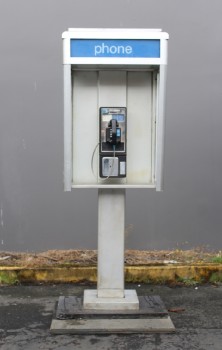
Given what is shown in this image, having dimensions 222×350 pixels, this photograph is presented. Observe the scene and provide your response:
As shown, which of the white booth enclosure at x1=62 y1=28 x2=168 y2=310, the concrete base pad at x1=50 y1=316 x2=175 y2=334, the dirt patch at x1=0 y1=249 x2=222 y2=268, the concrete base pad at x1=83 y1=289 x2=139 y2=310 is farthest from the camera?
the dirt patch at x1=0 y1=249 x2=222 y2=268

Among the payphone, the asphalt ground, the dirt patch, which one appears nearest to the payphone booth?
the payphone

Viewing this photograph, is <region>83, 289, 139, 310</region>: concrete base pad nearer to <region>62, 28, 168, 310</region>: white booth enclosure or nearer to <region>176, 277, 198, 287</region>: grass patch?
<region>62, 28, 168, 310</region>: white booth enclosure

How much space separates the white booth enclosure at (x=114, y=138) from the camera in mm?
4367

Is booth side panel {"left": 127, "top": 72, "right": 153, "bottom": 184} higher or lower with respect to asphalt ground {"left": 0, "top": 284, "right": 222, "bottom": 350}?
higher

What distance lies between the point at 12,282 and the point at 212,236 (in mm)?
2381

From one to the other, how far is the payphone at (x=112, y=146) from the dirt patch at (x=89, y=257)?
1733 mm

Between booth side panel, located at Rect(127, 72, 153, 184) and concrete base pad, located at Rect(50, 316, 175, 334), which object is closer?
concrete base pad, located at Rect(50, 316, 175, 334)

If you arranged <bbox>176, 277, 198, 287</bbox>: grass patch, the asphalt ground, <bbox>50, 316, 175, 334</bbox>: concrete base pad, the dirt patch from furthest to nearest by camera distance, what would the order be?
the dirt patch
<bbox>176, 277, 198, 287</bbox>: grass patch
<bbox>50, 316, 175, 334</bbox>: concrete base pad
the asphalt ground

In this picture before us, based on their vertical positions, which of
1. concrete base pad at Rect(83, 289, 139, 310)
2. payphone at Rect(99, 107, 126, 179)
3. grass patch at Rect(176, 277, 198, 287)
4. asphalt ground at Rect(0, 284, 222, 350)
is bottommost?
asphalt ground at Rect(0, 284, 222, 350)

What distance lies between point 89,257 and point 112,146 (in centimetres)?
201

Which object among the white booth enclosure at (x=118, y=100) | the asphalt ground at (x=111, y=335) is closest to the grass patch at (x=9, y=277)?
the asphalt ground at (x=111, y=335)

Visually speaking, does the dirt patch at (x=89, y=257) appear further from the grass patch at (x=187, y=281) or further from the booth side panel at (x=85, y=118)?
the booth side panel at (x=85, y=118)

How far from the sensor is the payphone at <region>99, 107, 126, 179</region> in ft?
14.5

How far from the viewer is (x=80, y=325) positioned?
4277mm
